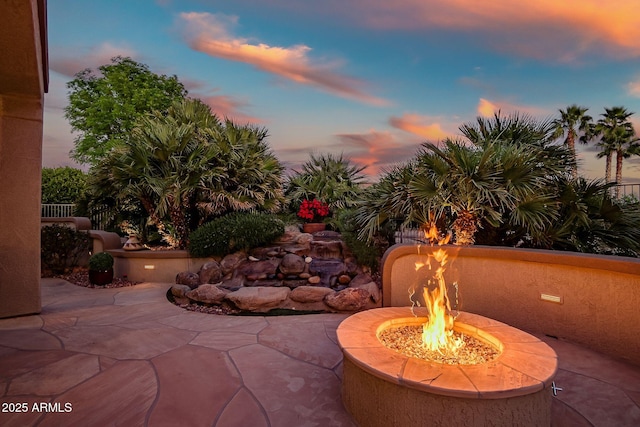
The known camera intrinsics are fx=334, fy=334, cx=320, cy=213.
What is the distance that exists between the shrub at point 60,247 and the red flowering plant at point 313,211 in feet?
17.7

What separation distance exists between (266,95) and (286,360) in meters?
9.07

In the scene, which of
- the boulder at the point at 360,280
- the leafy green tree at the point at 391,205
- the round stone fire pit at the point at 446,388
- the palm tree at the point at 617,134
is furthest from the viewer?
the palm tree at the point at 617,134

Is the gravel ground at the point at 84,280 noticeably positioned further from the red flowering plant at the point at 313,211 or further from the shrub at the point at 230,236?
the red flowering plant at the point at 313,211

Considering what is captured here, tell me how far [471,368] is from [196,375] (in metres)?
2.25

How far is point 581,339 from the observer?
3.67 meters

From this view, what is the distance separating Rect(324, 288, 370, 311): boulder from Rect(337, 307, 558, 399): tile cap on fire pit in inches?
85.2

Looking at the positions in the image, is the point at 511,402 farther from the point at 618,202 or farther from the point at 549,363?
the point at 618,202

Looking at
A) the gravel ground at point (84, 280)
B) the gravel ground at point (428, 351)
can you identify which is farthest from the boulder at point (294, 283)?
the gravel ground at point (84, 280)

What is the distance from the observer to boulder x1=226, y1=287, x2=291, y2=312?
5.20 m

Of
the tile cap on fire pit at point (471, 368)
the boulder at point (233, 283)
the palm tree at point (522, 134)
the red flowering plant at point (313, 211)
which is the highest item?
the palm tree at point (522, 134)

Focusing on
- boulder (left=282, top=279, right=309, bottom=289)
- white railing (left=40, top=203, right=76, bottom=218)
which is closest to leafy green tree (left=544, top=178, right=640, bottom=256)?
boulder (left=282, top=279, right=309, bottom=289)

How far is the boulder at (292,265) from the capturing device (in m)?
6.57

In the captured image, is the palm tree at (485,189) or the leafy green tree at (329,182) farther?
the leafy green tree at (329,182)

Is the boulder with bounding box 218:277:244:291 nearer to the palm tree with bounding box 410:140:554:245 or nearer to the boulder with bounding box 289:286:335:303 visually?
the boulder with bounding box 289:286:335:303
